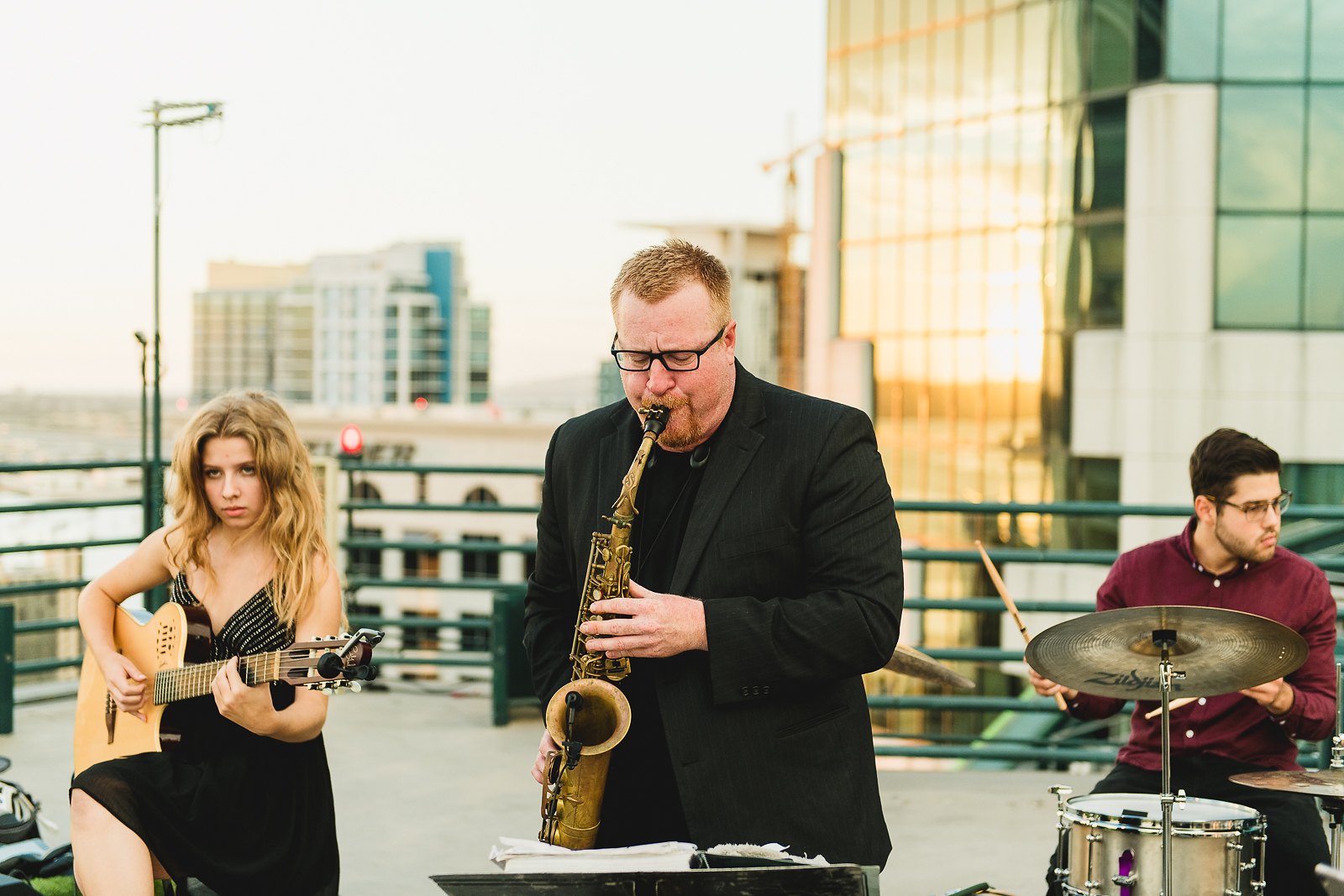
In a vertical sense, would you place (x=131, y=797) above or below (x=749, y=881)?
below

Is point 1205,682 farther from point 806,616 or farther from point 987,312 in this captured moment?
point 987,312

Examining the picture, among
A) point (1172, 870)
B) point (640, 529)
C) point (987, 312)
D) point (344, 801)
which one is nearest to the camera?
point (640, 529)

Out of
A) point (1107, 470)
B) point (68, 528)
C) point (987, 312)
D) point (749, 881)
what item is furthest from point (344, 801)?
point (987, 312)

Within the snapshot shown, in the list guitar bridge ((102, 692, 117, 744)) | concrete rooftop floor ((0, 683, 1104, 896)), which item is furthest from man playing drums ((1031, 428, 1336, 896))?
guitar bridge ((102, 692, 117, 744))

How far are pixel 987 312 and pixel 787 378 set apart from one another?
64.8 m

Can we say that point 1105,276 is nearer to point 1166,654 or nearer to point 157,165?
point 157,165

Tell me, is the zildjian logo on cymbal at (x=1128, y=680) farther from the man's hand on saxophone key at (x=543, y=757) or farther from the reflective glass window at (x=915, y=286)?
the reflective glass window at (x=915, y=286)

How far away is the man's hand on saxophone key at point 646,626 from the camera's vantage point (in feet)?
9.01

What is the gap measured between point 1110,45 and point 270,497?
948 inches

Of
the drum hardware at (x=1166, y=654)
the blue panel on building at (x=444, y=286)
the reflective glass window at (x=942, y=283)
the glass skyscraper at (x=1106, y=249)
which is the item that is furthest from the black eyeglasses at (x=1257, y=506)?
the blue panel on building at (x=444, y=286)

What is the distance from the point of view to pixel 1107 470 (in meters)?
25.9

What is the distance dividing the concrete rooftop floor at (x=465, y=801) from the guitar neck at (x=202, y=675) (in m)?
1.64

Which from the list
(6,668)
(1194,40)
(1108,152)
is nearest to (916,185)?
(1108,152)

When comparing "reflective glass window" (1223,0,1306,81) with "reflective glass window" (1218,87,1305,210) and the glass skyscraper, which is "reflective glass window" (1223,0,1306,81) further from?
"reflective glass window" (1218,87,1305,210)
